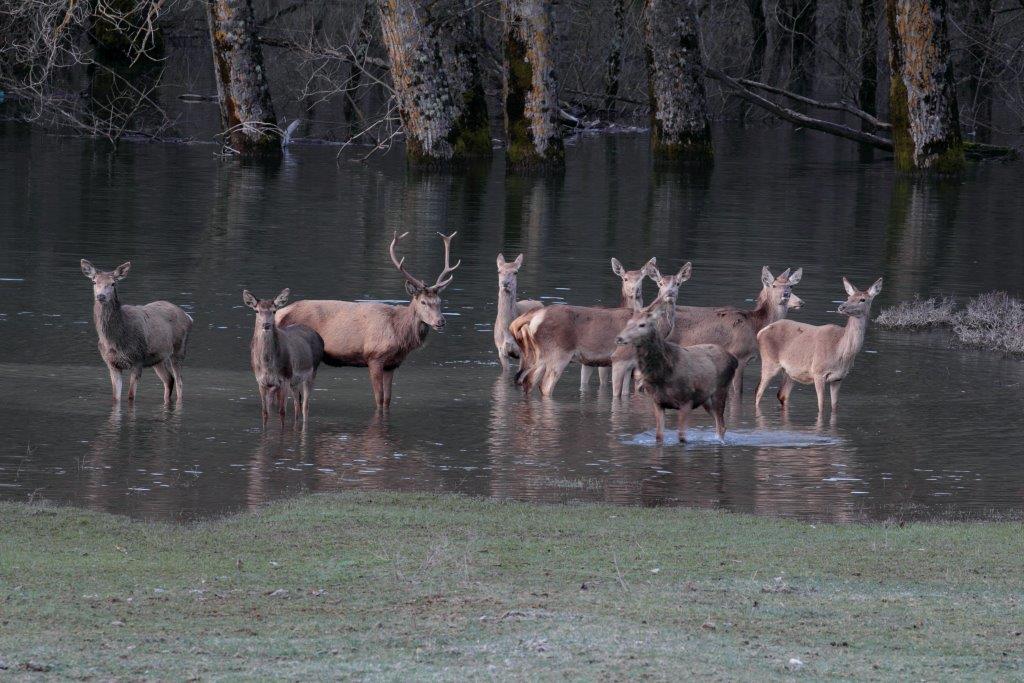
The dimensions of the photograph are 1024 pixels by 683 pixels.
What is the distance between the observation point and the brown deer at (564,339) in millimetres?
17234

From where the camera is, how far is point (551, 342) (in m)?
17.3

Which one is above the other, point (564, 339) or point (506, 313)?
point (506, 313)

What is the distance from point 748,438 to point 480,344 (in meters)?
5.52

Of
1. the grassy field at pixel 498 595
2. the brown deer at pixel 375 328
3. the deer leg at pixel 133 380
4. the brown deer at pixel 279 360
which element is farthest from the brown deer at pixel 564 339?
the grassy field at pixel 498 595

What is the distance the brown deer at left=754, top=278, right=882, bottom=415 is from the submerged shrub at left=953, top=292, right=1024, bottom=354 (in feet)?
12.1

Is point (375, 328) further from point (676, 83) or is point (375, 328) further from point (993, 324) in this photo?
point (676, 83)

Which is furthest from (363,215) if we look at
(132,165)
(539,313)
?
(539,313)

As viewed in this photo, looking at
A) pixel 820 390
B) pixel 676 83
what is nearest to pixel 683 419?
pixel 820 390

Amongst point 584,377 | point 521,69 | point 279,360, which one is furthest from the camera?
point 521,69

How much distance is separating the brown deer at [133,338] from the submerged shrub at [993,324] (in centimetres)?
931

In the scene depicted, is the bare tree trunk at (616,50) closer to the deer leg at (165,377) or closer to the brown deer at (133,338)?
the brown deer at (133,338)

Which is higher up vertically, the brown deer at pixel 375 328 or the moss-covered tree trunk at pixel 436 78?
the moss-covered tree trunk at pixel 436 78

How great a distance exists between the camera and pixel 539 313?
17500 mm

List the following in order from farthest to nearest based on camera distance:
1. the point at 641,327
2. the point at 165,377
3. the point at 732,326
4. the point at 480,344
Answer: the point at 480,344 < the point at 732,326 < the point at 165,377 < the point at 641,327
